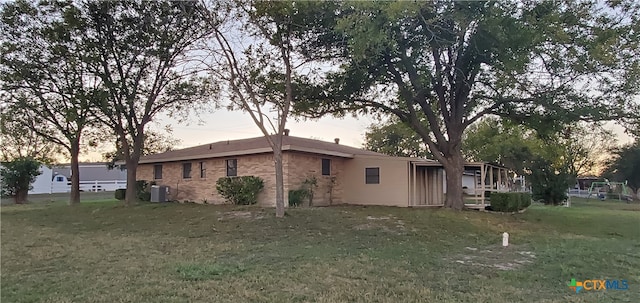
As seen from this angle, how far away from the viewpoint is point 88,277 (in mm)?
5770

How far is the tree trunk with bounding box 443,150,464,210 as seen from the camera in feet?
51.7

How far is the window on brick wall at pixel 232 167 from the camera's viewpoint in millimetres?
17609

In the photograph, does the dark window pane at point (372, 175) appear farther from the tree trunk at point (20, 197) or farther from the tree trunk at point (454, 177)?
the tree trunk at point (20, 197)

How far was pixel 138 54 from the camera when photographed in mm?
15844

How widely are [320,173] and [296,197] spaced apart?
7.45ft

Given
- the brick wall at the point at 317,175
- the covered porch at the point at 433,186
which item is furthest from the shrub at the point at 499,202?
the brick wall at the point at 317,175

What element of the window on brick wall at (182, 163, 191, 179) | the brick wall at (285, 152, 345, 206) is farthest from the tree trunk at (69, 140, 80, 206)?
the brick wall at (285, 152, 345, 206)

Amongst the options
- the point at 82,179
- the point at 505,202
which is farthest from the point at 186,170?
the point at 82,179

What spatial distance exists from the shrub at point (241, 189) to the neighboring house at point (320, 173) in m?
0.35

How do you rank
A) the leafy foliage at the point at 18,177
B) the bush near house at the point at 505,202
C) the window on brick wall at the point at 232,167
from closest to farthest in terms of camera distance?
the bush near house at the point at 505,202
the window on brick wall at the point at 232,167
the leafy foliage at the point at 18,177

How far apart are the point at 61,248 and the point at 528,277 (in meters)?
8.34

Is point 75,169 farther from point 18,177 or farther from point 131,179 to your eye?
point 18,177

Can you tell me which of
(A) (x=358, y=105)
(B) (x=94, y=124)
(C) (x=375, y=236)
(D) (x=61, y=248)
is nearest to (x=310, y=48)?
(A) (x=358, y=105)

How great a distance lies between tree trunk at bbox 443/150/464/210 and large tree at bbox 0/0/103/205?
12684 millimetres
